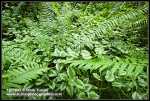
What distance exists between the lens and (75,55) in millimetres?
1689

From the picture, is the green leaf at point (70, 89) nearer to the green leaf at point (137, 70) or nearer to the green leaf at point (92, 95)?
the green leaf at point (92, 95)

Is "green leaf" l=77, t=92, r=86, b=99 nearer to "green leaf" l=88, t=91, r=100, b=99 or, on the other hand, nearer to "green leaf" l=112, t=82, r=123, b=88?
"green leaf" l=88, t=91, r=100, b=99

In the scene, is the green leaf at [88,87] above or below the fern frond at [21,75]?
below

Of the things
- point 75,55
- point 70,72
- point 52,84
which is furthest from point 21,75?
point 75,55

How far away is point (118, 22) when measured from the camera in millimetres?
2201

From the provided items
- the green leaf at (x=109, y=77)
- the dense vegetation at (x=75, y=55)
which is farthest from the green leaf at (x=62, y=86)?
the green leaf at (x=109, y=77)

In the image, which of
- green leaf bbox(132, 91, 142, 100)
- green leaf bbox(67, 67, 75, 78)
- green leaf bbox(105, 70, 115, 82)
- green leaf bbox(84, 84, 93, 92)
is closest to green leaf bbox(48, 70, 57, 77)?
green leaf bbox(67, 67, 75, 78)

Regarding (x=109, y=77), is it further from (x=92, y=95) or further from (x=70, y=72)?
(x=70, y=72)

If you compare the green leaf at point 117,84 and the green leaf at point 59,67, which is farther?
the green leaf at point 59,67

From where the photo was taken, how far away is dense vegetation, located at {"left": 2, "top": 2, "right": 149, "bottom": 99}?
1.47 m

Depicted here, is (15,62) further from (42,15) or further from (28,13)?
(28,13)

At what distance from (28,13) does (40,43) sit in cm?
97

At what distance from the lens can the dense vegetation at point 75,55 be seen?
58.0 inches

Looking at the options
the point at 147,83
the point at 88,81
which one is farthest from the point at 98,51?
the point at 147,83
